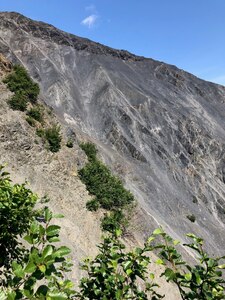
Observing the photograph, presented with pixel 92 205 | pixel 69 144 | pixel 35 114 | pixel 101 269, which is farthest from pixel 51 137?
pixel 101 269

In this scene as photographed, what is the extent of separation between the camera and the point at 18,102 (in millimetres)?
30938

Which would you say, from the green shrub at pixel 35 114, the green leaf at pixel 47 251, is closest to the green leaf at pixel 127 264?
the green leaf at pixel 47 251

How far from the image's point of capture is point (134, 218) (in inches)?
1255

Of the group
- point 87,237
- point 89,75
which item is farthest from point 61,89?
point 87,237

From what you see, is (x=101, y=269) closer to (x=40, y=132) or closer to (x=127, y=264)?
(x=127, y=264)

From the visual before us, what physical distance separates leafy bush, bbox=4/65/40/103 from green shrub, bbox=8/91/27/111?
0.44m

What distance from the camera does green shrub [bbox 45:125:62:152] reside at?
3064cm

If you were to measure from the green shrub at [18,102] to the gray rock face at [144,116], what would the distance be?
12.6m

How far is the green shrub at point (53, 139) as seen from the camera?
101 feet

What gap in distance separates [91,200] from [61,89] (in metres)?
39.6

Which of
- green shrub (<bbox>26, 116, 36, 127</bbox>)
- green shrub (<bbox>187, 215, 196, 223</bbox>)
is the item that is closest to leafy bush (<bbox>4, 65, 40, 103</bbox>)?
green shrub (<bbox>26, 116, 36, 127</bbox>)

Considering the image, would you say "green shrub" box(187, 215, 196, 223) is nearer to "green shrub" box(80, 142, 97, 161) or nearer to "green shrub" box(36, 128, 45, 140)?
"green shrub" box(80, 142, 97, 161)

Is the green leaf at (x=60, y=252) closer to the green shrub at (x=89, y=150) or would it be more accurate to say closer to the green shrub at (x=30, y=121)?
the green shrub at (x=30, y=121)

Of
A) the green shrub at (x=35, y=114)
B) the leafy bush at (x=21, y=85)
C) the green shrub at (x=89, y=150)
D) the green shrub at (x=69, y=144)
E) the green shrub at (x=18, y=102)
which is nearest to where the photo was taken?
the green shrub at (x=18, y=102)
